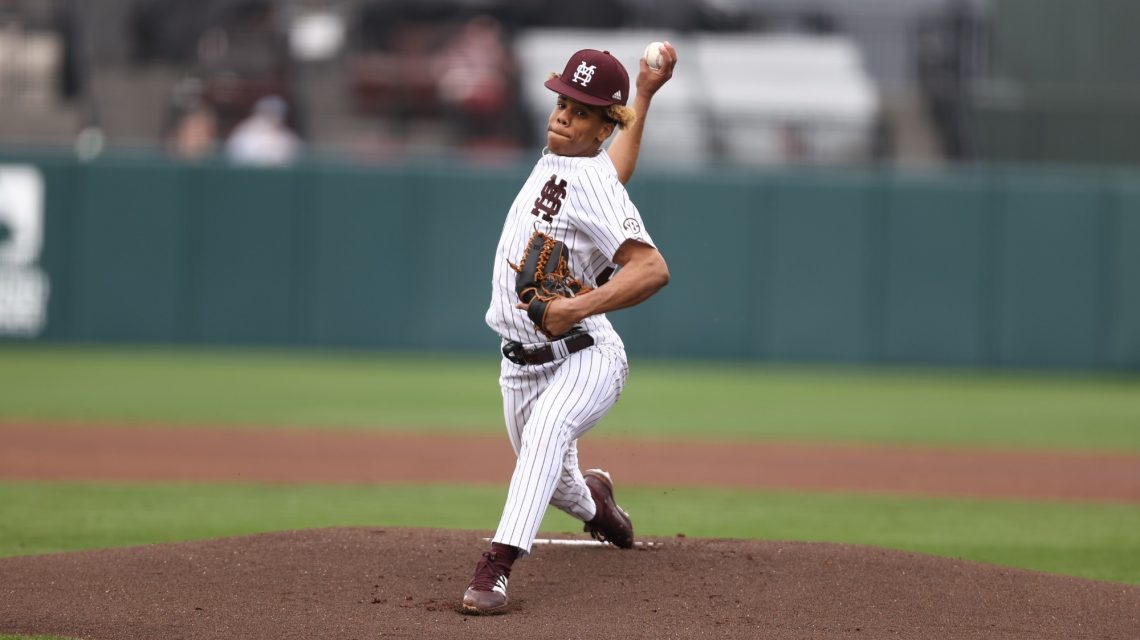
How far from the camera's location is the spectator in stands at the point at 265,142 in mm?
15734

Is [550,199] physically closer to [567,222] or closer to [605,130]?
[567,222]

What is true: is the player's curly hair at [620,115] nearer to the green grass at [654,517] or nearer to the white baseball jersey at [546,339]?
the white baseball jersey at [546,339]

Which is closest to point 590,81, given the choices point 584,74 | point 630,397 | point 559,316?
point 584,74

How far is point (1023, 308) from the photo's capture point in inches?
624

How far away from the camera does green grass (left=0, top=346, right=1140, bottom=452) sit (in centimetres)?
1096

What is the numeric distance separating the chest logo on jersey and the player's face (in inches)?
5.1

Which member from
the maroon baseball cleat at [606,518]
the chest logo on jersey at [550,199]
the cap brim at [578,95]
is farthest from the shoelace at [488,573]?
the cap brim at [578,95]

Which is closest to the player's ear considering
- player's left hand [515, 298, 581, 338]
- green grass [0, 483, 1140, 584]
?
player's left hand [515, 298, 581, 338]

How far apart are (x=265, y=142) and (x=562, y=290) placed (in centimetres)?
1207

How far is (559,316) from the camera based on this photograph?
14.6ft

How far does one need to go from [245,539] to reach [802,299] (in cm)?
1106

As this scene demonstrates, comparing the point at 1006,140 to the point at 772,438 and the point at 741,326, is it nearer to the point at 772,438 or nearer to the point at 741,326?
the point at 741,326

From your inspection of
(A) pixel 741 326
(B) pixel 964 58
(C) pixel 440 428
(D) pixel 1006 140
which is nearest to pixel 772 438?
(C) pixel 440 428

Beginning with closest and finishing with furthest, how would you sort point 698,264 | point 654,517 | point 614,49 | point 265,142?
point 654,517 < point 698,264 < point 265,142 < point 614,49
